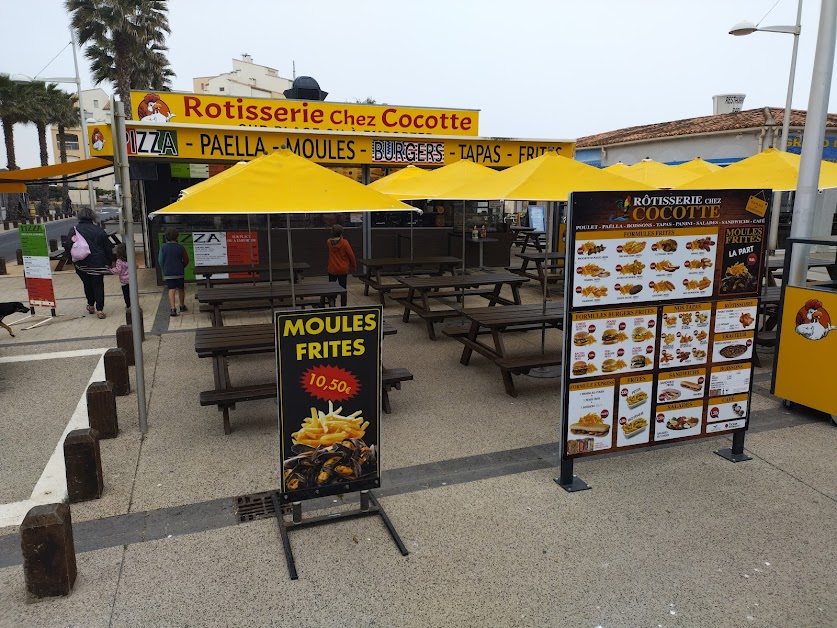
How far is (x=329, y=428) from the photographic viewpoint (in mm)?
3795

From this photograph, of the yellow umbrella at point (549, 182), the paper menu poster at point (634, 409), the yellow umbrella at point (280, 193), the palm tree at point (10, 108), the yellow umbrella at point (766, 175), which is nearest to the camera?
the paper menu poster at point (634, 409)

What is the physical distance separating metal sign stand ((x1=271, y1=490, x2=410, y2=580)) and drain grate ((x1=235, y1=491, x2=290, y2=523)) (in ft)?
0.20

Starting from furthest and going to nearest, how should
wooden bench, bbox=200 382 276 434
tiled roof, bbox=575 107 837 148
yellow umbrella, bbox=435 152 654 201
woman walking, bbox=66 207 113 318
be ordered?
tiled roof, bbox=575 107 837 148 → woman walking, bbox=66 207 113 318 → yellow umbrella, bbox=435 152 654 201 → wooden bench, bbox=200 382 276 434

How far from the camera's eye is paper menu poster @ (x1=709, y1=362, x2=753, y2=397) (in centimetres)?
473

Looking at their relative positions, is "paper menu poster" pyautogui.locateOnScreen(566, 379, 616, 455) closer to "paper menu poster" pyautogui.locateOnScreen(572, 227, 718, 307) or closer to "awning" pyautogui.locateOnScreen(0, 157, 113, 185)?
"paper menu poster" pyautogui.locateOnScreen(572, 227, 718, 307)

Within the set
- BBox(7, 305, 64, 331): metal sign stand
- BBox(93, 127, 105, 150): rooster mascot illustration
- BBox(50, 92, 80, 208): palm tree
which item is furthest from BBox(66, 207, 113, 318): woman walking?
BBox(50, 92, 80, 208): palm tree

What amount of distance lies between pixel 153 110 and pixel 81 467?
34.6ft

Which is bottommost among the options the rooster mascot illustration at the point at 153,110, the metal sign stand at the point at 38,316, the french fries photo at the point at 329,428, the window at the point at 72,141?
the metal sign stand at the point at 38,316

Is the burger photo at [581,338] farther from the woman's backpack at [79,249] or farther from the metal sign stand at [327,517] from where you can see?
the woman's backpack at [79,249]

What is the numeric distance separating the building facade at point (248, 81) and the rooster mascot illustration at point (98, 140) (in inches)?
2432

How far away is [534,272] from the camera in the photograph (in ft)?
52.3

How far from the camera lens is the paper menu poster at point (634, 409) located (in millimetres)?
4488

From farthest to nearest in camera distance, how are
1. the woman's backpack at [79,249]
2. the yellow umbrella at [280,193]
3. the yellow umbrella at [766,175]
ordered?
1. the woman's backpack at [79,249]
2. the yellow umbrella at [766,175]
3. the yellow umbrella at [280,193]

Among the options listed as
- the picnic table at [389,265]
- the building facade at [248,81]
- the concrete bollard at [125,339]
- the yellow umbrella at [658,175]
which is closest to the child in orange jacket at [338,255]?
the picnic table at [389,265]
